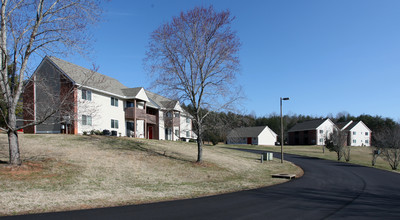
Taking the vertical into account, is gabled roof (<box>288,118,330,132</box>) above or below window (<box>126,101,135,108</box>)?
below

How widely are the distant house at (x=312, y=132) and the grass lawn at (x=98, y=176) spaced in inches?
2268

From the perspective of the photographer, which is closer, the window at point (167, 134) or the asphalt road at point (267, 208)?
the asphalt road at point (267, 208)

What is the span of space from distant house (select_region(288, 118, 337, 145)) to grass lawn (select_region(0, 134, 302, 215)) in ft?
189

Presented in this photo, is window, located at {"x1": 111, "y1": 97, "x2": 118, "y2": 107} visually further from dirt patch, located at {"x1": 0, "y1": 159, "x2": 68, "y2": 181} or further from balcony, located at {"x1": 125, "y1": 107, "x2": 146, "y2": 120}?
dirt patch, located at {"x1": 0, "y1": 159, "x2": 68, "y2": 181}

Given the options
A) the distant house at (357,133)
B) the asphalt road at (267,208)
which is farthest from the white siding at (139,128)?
the distant house at (357,133)

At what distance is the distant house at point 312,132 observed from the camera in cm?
7525

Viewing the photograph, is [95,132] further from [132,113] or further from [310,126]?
[310,126]

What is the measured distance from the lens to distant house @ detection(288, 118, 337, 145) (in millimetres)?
75250

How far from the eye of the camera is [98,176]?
15.6 meters

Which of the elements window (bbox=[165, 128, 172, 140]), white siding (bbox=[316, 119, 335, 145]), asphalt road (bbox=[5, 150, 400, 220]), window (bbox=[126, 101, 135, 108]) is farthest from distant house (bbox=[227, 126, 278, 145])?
asphalt road (bbox=[5, 150, 400, 220])

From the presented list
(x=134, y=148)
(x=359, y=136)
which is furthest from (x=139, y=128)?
Result: (x=359, y=136)

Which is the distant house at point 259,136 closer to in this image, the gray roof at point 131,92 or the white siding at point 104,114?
the gray roof at point 131,92

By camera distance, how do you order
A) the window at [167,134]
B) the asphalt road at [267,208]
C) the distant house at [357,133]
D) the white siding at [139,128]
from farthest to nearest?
the distant house at [357,133], the window at [167,134], the white siding at [139,128], the asphalt road at [267,208]

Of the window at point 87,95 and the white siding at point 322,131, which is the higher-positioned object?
the window at point 87,95
